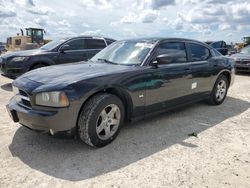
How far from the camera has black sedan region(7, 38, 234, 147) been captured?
3211 millimetres

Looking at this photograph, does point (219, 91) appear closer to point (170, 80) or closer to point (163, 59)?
point (170, 80)

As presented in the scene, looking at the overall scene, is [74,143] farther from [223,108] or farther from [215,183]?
[223,108]

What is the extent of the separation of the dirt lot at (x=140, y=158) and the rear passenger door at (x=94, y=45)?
14.1 ft

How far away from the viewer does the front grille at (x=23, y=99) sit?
3.41 metres

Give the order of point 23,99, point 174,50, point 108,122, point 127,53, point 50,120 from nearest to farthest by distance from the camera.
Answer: point 50,120
point 23,99
point 108,122
point 127,53
point 174,50

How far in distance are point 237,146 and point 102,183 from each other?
216 centimetres

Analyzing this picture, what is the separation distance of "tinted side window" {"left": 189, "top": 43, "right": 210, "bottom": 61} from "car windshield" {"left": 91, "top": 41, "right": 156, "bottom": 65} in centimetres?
119

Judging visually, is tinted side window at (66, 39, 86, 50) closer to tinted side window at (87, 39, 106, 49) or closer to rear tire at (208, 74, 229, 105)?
tinted side window at (87, 39, 106, 49)

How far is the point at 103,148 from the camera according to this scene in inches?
142

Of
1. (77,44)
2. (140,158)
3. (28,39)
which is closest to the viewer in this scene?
(140,158)

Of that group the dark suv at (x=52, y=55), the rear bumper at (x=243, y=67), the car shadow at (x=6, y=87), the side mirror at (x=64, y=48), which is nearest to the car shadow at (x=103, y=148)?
the car shadow at (x=6, y=87)

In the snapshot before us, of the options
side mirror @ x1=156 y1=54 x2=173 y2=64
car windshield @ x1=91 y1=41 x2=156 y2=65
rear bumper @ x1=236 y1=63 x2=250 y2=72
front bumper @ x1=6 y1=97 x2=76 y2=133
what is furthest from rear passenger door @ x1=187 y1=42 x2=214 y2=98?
rear bumper @ x1=236 y1=63 x2=250 y2=72

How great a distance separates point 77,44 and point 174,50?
173 inches

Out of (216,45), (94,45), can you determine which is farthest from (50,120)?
(216,45)
